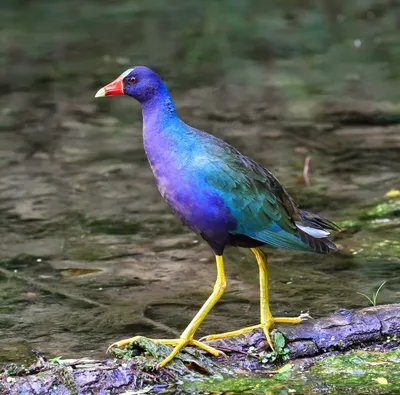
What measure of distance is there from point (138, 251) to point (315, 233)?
2.46m

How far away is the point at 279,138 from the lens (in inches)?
396

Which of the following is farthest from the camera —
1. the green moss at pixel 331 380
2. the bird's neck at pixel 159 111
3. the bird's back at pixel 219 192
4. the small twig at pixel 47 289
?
the small twig at pixel 47 289

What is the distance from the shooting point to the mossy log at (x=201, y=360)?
4020 millimetres

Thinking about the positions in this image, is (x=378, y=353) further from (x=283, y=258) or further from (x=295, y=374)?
(x=283, y=258)

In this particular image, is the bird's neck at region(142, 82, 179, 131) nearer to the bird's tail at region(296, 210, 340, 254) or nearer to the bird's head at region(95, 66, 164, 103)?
the bird's head at region(95, 66, 164, 103)

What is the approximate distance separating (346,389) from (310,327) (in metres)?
0.42

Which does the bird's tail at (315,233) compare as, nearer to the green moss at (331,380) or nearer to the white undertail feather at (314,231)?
the white undertail feather at (314,231)

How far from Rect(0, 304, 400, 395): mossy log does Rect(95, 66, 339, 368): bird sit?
2.6 inches

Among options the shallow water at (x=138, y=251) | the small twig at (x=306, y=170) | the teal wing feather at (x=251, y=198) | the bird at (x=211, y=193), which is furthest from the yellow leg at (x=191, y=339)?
the small twig at (x=306, y=170)

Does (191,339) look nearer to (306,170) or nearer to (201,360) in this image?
(201,360)

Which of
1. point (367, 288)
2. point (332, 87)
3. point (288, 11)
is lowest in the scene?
point (367, 288)

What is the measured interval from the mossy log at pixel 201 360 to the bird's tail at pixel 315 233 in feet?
1.21

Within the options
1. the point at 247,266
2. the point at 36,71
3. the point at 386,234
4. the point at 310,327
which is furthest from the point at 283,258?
the point at 36,71

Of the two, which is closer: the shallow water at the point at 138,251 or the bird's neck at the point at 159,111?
the bird's neck at the point at 159,111
